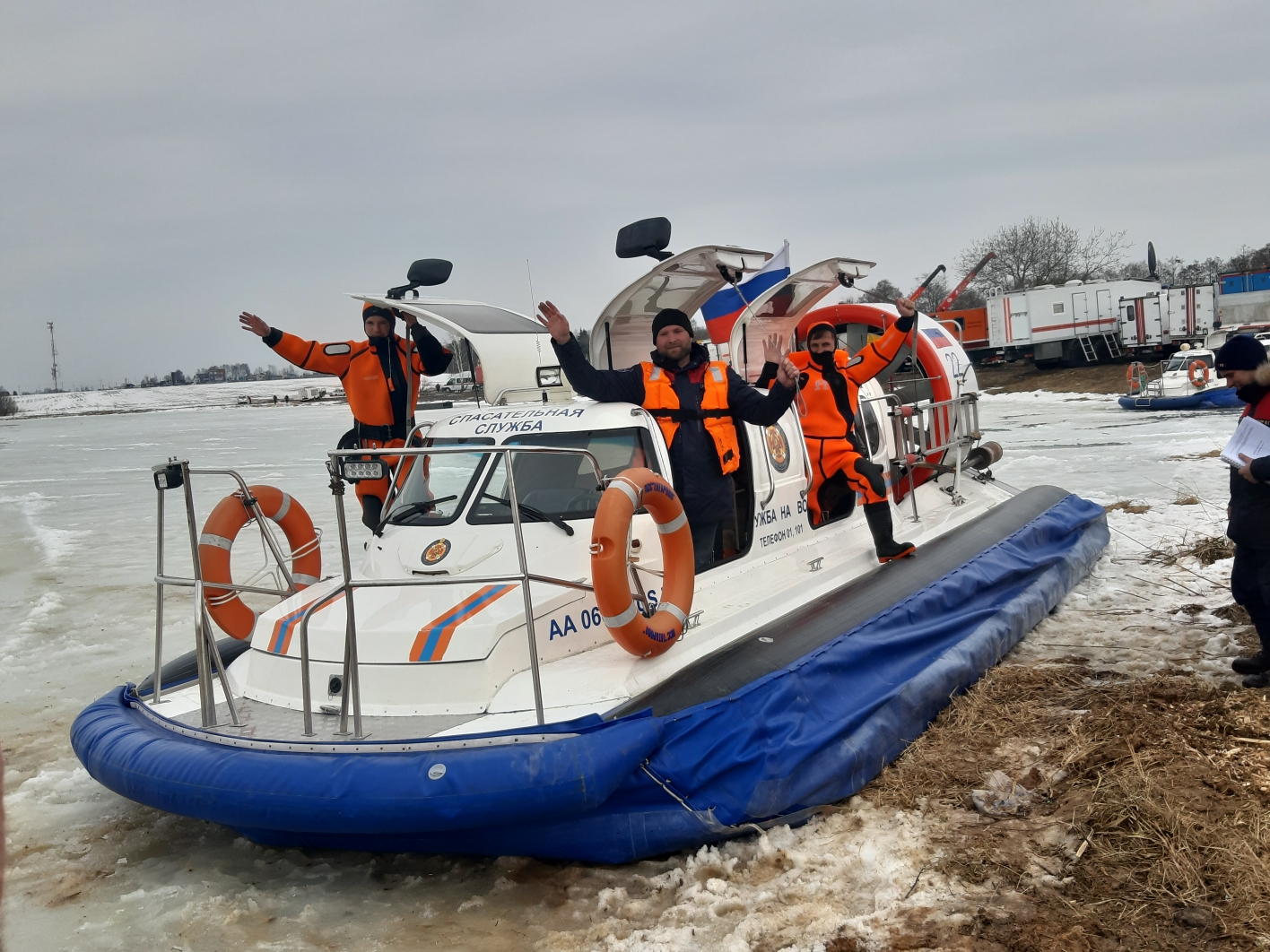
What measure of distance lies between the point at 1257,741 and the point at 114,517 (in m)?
11.7

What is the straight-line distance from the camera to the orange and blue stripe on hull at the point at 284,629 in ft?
13.4

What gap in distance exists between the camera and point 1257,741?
3688 mm

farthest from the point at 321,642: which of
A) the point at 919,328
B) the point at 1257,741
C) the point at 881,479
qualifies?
the point at 919,328

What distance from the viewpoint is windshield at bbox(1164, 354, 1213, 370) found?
20.5 metres

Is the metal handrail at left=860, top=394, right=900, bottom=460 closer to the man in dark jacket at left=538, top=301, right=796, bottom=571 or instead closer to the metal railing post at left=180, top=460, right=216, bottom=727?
the man in dark jacket at left=538, top=301, right=796, bottom=571

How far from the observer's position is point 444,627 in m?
3.77

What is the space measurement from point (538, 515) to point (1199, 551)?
4.94m

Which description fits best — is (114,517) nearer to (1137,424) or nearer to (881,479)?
(881,479)

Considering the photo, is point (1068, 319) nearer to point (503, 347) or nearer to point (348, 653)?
point (503, 347)

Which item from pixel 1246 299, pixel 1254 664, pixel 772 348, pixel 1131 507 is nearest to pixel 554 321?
pixel 772 348

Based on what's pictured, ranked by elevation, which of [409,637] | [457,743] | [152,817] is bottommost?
[152,817]

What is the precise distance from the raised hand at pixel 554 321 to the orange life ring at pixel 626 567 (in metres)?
1.09

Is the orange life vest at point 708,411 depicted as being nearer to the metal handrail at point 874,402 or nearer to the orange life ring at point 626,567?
the orange life ring at point 626,567

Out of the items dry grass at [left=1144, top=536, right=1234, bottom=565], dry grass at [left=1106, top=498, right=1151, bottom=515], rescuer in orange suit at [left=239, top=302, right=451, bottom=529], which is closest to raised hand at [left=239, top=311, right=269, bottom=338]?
rescuer in orange suit at [left=239, top=302, right=451, bottom=529]
